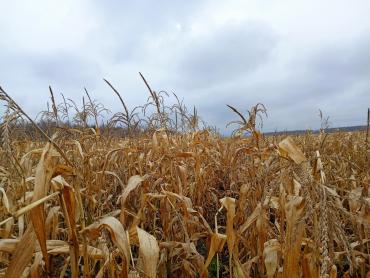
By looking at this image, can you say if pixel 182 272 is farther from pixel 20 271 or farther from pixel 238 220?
pixel 20 271

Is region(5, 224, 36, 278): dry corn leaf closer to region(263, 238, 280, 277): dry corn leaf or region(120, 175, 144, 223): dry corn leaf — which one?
region(120, 175, 144, 223): dry corn leaf

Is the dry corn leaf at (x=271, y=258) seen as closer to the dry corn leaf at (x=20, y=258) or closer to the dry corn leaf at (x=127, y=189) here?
the dry corn leaf at (x=127, y=189)

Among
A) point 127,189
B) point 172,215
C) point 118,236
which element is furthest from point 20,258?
point 172,215

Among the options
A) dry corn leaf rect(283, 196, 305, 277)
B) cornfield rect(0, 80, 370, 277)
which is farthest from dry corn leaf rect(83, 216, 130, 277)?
dry corn leaf rect(283, 196, 305, 277)

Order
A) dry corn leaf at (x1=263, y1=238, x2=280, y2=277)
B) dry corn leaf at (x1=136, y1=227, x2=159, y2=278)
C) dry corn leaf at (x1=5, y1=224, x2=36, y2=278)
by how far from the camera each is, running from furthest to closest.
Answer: dry corn leaf at (x1=263, y1=238, x2=280, y2=277)
dry corn leaf at (x1=136, y1=227, x2=159, y2=278)
dry corn leaf at (x1=5, y1=224, x2=36, y2=278)

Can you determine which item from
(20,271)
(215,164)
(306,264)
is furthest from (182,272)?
(215,164)

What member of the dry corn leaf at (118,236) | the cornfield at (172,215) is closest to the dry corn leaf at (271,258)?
the cornfield at (172,215)

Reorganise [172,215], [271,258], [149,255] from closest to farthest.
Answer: [149,255]
[271,258]
[172,215]

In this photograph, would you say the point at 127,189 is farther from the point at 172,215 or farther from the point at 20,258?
the point at 172,215

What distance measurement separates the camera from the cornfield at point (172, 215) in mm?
1141

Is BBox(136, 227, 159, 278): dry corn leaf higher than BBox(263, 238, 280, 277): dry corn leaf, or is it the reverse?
BBox(136, 227, 159, 278): dry corn leaf

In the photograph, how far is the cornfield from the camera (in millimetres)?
1141

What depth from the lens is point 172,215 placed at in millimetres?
2285

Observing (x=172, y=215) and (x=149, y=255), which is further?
(x=172, y=215)
